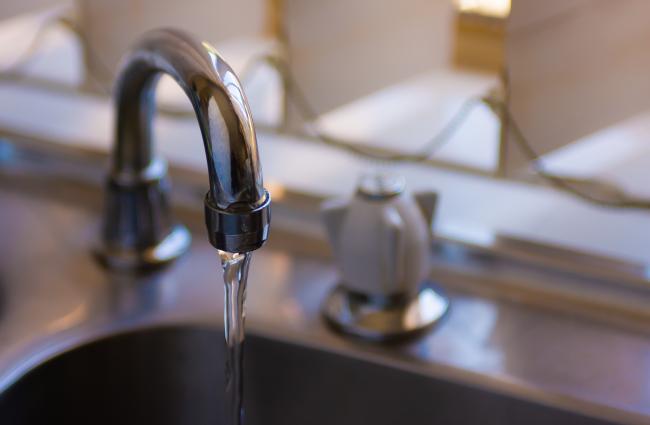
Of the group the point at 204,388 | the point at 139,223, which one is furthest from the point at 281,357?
the point at 139,223

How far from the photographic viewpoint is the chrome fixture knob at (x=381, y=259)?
0.73 metres

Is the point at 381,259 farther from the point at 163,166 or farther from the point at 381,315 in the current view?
the point at 163,166

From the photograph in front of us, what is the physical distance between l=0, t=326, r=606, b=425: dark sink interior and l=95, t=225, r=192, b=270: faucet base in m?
0.09

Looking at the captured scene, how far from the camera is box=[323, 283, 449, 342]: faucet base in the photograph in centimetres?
76

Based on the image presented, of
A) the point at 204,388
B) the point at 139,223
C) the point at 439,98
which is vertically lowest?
the point at 204,388

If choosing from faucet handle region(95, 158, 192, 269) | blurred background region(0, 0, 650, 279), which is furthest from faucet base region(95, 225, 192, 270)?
blurred background region(0, 0, 650, 279)

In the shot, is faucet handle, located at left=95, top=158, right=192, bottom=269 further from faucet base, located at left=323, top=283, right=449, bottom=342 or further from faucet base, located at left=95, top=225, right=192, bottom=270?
faucet base, located at left=323, top=283, right=449, bottom=342

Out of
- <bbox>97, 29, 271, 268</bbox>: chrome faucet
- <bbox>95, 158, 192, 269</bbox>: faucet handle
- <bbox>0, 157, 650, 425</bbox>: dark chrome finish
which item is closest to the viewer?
<bbox>97, 29, 271, 268</bbox>: chrome faucet

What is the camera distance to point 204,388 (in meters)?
0.81

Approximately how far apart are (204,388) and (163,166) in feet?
0.67

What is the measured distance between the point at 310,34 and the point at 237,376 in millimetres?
350

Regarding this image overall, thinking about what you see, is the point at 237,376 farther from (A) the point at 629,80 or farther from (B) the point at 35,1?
(B) the point at 35,1

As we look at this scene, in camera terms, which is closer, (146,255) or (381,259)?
(381,259)

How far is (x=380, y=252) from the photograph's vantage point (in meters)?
0.73
